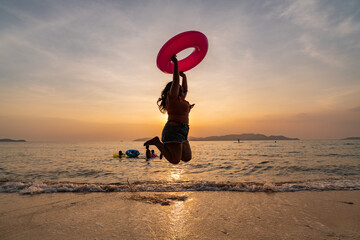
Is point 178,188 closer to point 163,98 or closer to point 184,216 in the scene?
point 184,216

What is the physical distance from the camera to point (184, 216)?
5.16 m

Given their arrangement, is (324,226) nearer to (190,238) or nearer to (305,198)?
(305,198)

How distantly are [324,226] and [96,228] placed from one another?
16.3 ft

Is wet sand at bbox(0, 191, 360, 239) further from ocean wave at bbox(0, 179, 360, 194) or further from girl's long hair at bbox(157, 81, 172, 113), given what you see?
girl's long hair at bbox(157, 81, 172, 113)

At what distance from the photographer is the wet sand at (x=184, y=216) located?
4.21 metres

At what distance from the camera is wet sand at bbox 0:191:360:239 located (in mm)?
4211

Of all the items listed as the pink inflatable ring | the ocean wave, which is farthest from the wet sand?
the pink inflatable ring

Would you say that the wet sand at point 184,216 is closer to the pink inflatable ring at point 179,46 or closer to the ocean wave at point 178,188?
the ocean wave at point 178,188

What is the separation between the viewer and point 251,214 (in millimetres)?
5230

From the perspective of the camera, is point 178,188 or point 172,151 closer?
point 172,151

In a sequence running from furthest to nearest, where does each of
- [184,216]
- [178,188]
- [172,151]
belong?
[178,188] → [184,216] → [172,151]

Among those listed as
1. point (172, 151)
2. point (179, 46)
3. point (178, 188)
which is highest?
point (179, 46)

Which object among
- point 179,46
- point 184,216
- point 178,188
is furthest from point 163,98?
point 178,188

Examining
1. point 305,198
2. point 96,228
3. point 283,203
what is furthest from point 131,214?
point 305,198
